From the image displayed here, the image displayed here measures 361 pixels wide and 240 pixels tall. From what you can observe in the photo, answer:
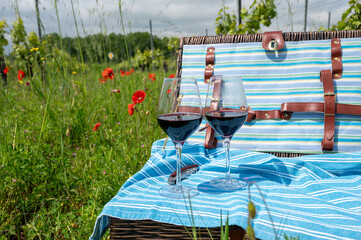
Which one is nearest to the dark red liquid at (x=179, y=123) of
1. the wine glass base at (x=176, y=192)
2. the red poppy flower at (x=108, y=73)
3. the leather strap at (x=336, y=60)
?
the wine glass base at (x=176, y=192)

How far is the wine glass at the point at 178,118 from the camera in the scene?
1.03 metres

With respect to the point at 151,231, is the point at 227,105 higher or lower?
higher

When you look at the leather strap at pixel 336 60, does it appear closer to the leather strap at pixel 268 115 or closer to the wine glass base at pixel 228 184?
the leather strap at pixel 268 115

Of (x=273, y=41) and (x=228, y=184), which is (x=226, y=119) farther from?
(x=273, y=41)

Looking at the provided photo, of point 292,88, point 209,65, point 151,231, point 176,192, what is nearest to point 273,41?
point 292,88

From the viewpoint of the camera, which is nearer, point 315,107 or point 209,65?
point 315,107

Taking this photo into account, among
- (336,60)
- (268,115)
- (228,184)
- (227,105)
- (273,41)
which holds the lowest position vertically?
(228,184)

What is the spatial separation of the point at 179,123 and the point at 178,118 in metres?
0.04

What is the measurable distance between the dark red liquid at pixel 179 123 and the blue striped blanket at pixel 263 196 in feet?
A: 0.77

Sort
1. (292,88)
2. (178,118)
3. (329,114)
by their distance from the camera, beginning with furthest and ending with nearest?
(292,88), (329,114), (178,118)

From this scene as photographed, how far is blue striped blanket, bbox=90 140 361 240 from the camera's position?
2.88 feet

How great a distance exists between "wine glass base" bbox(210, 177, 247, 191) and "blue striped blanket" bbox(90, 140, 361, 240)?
22mm

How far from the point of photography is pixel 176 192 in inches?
42.1

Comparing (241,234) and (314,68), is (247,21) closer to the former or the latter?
(314,68)
